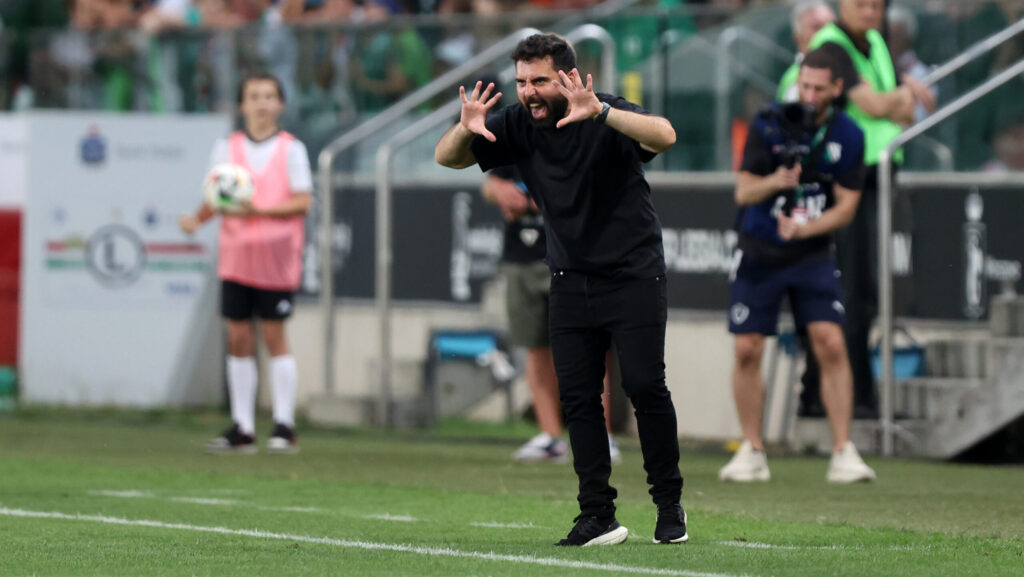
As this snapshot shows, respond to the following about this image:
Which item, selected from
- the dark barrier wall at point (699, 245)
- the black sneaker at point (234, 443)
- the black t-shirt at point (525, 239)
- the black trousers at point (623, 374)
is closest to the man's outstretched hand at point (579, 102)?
the black trousers at point (623, 374)

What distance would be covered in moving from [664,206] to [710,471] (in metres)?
3.64

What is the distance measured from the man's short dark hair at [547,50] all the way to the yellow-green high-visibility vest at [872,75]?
489cm

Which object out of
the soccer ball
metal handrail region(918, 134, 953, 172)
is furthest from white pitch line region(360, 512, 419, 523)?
metal handrail region(918, 134, 953, 172)

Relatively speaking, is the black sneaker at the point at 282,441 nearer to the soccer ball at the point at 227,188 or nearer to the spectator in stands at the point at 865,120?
the soccer ball at the point at 227,188

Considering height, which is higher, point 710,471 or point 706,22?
point 706,22

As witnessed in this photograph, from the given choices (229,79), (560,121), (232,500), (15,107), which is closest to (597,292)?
(560,121)

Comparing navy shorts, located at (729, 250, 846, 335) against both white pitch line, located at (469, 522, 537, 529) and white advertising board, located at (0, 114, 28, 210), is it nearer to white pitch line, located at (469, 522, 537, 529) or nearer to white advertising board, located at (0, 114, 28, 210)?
white pitch line, located at (469, 522, 537, 529)

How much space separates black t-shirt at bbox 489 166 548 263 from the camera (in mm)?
11852

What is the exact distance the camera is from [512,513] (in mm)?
8867

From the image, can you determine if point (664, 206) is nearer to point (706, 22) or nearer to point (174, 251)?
point (706, 22)

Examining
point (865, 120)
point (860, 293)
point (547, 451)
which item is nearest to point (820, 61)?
point (865, 120)

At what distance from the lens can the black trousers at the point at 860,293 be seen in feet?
39.8

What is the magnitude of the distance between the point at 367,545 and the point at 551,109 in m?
1.70

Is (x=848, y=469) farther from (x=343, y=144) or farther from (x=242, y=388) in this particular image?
(x=343, y=144)
